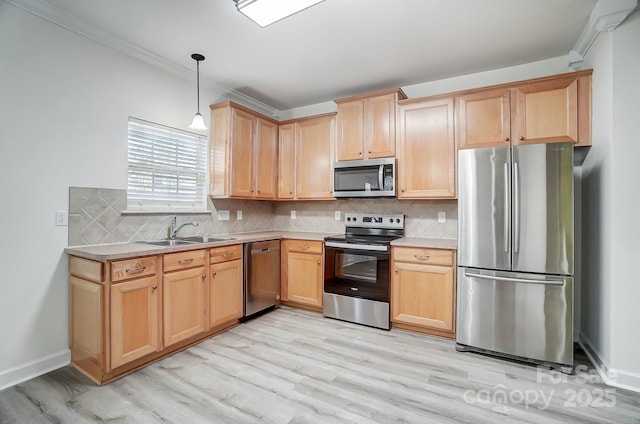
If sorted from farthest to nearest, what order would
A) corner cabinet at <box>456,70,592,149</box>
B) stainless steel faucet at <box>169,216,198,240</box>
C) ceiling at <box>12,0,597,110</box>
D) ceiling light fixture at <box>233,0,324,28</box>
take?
stainless steel faucet at <box>169,216,198,240</box>, corner cabinet at <box>456,70,592,149</box>, ceiling at <box>12,0,597,110</box>, ceiling light fixture at <box>233,0,324,28</box>

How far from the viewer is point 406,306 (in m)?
3.00

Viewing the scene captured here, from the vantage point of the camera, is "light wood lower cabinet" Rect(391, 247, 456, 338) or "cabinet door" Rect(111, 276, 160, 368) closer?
"cabinet door" Rect(111, 276, 160, 368)

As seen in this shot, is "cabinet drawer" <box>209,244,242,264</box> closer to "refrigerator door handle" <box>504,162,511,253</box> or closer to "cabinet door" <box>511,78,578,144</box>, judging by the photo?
"refrigerator door handle" <box>504,162,511,253</box>

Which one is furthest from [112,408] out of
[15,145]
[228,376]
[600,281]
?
[600,281]

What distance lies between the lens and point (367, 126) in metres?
3.46

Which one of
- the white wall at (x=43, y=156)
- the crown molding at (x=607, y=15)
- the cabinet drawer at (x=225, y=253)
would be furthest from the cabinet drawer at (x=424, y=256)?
the white wall at (x=43, y=156)

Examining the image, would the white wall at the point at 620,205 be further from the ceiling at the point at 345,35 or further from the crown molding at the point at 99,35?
the crown molding at the point at 99,35

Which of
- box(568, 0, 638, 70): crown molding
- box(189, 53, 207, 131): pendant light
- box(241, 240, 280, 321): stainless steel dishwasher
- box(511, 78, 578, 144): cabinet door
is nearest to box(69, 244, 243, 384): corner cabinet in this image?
box(241, 240, 280, 321): stainless steel dishwasher

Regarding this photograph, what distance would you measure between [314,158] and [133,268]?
2391 millimetres

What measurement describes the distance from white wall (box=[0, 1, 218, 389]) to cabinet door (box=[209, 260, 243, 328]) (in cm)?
111

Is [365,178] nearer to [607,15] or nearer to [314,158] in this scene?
[314,158]

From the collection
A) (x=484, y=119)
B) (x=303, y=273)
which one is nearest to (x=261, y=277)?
(x=303, y=273)

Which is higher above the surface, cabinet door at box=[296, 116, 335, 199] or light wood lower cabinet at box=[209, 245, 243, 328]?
cabinet door at box=[296, 116, 335, 199]

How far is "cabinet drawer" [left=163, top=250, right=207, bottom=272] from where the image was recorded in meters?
2.47
